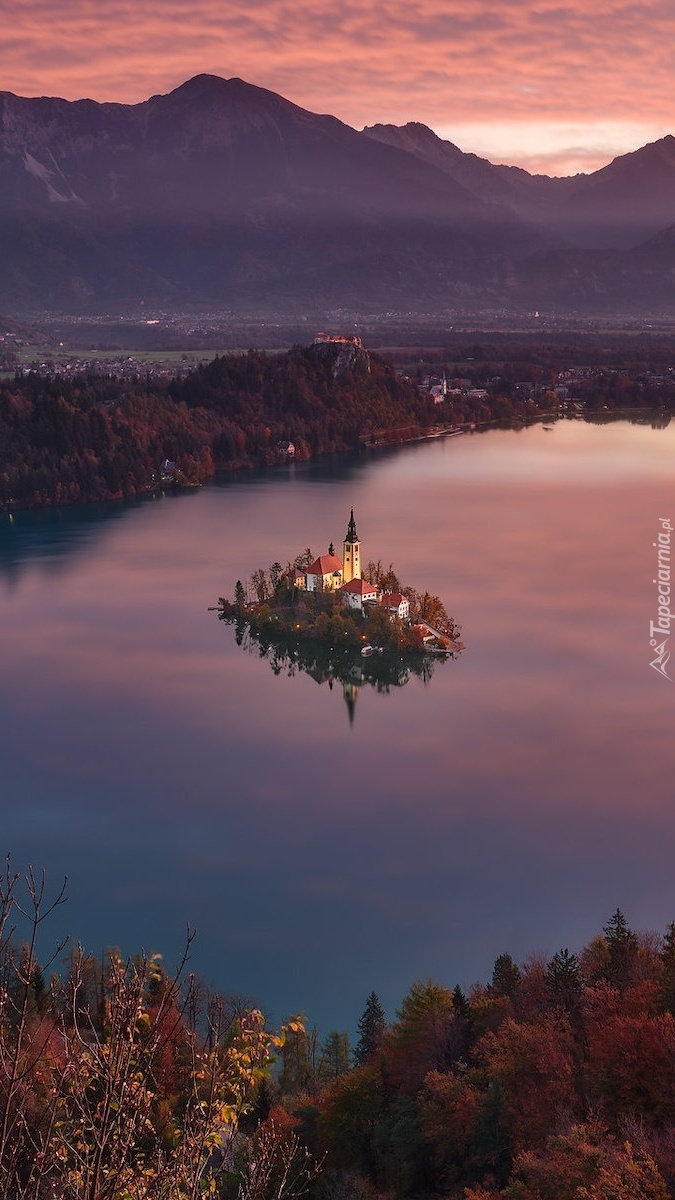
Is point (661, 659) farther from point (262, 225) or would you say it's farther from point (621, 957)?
point (262, 225)

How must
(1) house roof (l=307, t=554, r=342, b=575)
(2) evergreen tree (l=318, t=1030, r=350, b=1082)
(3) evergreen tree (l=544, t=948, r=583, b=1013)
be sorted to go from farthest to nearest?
1. (1) house roof (l=307, t=554, r=342, b=575)
2. (2) evergreen tree (l=318, t=1030, r=350, b=1082)
3. (3) evergreen tree (l=544, t=948, r=583, b=1013)

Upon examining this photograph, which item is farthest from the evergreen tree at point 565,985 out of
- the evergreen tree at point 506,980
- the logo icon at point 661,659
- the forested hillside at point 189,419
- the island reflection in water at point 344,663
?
the forested hillside at point 189,419

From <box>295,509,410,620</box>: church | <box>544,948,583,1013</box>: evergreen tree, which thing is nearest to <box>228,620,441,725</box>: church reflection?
<box>295,509,410,620</box>: church

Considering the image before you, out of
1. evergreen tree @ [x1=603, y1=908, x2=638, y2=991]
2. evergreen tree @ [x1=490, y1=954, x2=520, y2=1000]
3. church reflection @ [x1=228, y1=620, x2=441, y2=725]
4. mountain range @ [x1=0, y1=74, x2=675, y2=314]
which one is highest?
mountain range @ [x1=0, y1=74, x2=675, y2=314]

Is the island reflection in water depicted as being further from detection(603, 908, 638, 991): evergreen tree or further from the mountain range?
the mountain range

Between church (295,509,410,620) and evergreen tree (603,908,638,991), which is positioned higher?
church (295,509,410,620)
